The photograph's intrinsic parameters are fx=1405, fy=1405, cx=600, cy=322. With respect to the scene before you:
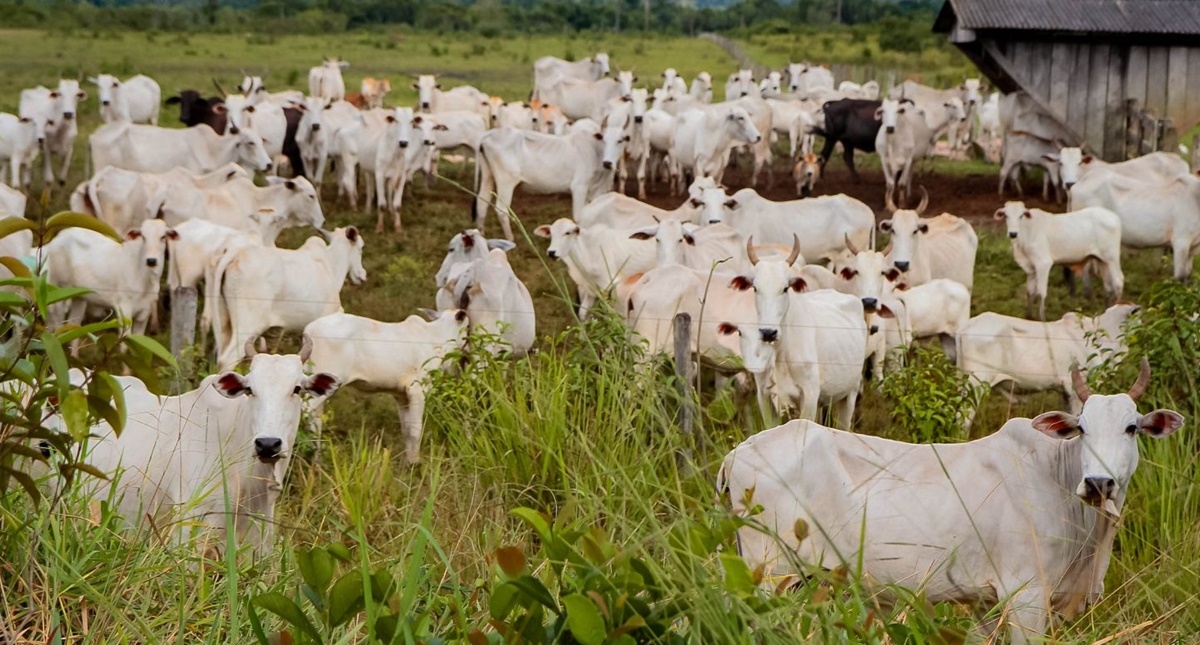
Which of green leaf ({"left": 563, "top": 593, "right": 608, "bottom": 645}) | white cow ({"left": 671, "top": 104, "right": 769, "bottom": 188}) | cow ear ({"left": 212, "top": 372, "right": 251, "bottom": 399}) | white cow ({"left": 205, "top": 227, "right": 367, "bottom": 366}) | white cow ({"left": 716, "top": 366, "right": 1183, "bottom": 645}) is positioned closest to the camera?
green leaf ({"left": 563, "top": 593, "right": 608, "bottom": 645})

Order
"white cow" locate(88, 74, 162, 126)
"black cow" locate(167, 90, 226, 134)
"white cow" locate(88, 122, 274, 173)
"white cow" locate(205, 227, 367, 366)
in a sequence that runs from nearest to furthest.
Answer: "white cow" locate(205, 227, 367, 366) → "white cow" locate(88, 122, 274, 173) → "black cow" locate(167, 90, 226, 134) → "white cow" locate(88, 74, 162, 126)

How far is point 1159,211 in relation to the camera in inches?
525

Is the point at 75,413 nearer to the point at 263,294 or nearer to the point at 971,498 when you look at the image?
the point at 971,498

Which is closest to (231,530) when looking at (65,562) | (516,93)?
(65,562)

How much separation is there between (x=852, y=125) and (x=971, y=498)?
16.5m

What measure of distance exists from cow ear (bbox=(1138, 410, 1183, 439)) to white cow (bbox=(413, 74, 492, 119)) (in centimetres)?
1941

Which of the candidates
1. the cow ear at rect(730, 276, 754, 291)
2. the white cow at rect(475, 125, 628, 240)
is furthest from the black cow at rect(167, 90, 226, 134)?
the cow ear at rect(730, 276, 754, 291)

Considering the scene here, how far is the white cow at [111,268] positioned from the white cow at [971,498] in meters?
6.75

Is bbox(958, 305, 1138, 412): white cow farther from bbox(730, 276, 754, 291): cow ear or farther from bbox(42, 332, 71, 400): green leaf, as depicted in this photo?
bbox(42, 332, 71, 400): green leaf

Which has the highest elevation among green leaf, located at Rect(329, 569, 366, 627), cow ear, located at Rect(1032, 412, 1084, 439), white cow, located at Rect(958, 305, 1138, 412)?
green leaf, located at Rect(329, 569, 366, 627)

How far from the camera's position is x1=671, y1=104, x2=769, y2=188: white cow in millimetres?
18844

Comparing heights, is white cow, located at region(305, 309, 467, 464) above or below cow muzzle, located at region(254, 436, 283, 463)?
below

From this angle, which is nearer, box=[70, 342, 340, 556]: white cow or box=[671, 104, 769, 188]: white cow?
box=[70, 342, 340, 556]: white cow

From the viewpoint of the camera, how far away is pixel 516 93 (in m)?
32.6
